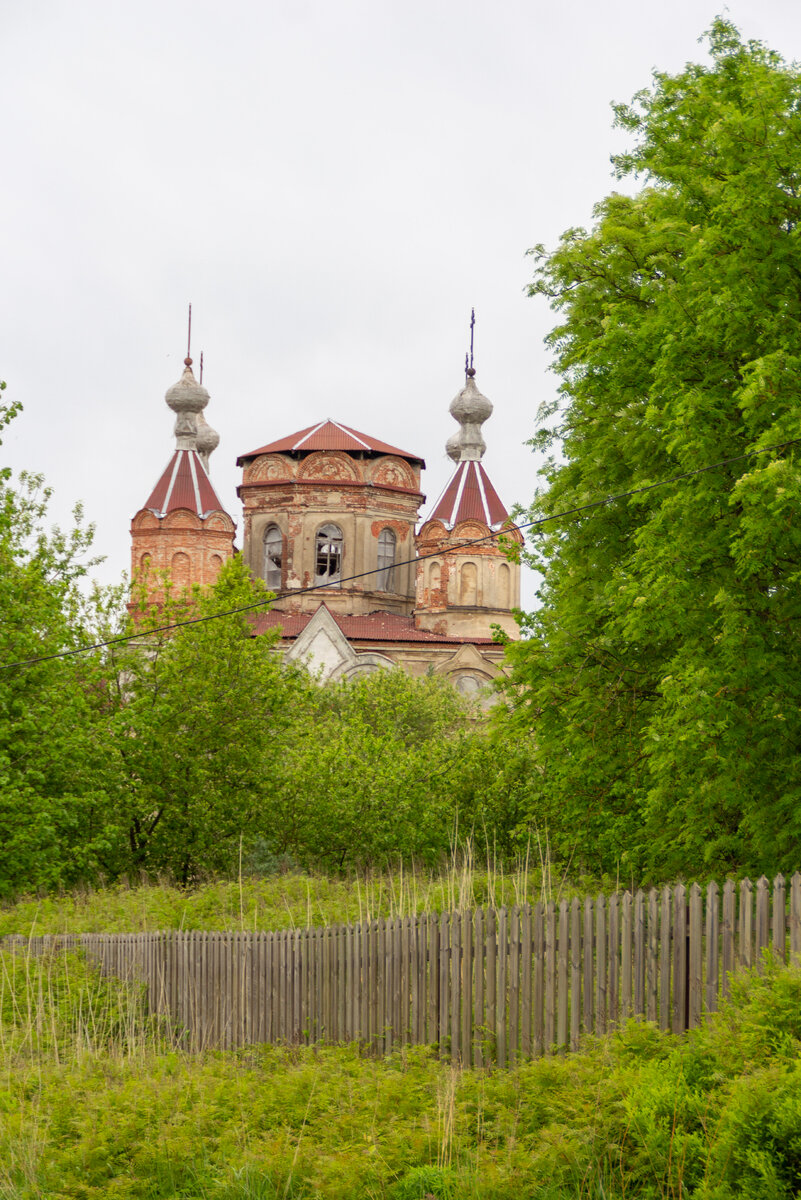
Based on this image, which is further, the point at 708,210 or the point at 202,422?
the point at 202,422

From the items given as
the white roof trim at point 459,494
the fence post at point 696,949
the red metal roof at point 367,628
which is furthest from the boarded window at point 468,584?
the fence post at point 696,949

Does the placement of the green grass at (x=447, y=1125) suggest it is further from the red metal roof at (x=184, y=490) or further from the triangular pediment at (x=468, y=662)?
the red metal roof at (x=184, y=490)

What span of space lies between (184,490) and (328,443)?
24.2 ft

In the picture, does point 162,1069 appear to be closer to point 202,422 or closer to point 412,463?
point 412,463

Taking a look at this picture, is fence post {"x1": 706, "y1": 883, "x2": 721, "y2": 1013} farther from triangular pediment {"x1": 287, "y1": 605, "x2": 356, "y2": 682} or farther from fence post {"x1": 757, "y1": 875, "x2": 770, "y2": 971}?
triangular pediment {"x1": 287, "y1": 605, "x2": 356, "y2": 682}

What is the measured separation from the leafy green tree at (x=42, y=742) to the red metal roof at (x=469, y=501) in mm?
40449

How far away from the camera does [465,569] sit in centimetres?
6397

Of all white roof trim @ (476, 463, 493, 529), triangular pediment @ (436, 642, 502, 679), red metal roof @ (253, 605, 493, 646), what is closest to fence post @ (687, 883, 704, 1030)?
red metal roof @ (253, 605, 493, 646)

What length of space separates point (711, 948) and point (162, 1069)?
13.2ft

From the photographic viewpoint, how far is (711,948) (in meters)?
8.39

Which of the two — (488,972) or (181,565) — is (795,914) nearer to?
(488,972)

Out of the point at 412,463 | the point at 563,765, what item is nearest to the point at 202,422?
the point at 412,463

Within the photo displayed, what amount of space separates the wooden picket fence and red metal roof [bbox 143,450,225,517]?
166 feet

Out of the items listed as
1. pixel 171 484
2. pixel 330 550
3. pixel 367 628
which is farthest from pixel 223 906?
pixel 171 484
